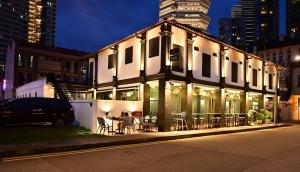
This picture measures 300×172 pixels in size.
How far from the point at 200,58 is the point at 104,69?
31.5ft

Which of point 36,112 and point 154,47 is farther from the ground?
point 154,47

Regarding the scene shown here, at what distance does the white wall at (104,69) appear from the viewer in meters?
27.1

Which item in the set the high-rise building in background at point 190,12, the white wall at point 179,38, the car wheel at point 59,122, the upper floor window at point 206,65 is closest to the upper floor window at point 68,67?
the upper floor window at point 206,65

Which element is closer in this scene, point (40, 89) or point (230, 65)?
point (230, 65)

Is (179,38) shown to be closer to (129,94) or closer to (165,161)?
(129,94)

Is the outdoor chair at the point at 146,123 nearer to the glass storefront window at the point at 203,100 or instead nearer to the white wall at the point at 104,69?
the glass storefront window at the point at 203,100

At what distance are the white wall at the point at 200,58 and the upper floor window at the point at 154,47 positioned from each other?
3.35 m

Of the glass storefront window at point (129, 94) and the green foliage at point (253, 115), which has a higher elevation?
the glass storefront window at point (129, 94)

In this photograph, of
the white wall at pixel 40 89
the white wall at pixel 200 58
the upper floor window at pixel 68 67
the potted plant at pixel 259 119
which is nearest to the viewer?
the white wall at pixel 200 58

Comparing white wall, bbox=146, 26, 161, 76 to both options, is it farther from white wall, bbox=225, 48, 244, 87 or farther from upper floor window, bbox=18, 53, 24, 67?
upper floor window, bbox=18, 53, 24, 67

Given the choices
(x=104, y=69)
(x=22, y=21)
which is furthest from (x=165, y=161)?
(x=22, y=21)

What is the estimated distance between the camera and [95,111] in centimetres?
1812

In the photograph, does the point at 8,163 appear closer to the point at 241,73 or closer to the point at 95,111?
the point at 95,111

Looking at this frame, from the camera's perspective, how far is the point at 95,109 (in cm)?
1809
